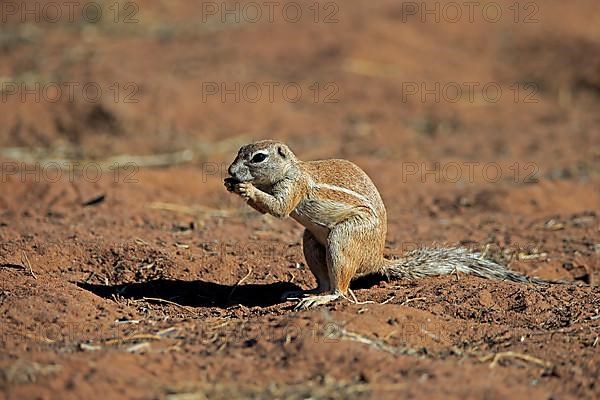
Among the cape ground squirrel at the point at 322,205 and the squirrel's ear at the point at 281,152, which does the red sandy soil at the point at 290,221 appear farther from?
the squirrel's ear at the point at 281,152

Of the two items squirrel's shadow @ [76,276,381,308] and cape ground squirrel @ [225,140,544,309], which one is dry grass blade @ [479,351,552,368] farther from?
squirrel's shadow @ [76,276,381,308]

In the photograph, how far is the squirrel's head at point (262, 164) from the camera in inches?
255

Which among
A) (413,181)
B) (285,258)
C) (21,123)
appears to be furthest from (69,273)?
(21,123)

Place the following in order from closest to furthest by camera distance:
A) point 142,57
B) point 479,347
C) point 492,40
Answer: point 479,347, point 142,57, point 492,40

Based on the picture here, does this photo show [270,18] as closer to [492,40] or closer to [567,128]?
[492,40]

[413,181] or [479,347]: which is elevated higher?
[479,347]

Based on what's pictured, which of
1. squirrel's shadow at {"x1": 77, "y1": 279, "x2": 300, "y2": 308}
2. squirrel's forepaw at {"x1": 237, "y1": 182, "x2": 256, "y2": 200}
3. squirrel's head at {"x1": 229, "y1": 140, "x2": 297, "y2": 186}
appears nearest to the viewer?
squirrel's forepaw at {"x1": 237, "y1": 182, "x2": 256, "y2": 200}

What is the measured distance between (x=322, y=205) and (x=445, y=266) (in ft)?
3.84

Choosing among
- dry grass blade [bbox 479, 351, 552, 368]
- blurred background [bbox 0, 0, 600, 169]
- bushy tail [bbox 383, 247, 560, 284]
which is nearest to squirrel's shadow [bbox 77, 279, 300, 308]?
bushy tail [bbox 383, 247, 560, 284]

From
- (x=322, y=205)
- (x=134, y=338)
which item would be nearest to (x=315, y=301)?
(x=322, y=205)

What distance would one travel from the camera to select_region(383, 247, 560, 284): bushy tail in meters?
6.91

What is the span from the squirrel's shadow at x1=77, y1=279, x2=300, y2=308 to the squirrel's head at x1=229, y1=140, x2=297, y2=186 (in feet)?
3.04

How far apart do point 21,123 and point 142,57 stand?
3.42 m

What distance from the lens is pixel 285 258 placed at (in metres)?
7.53
